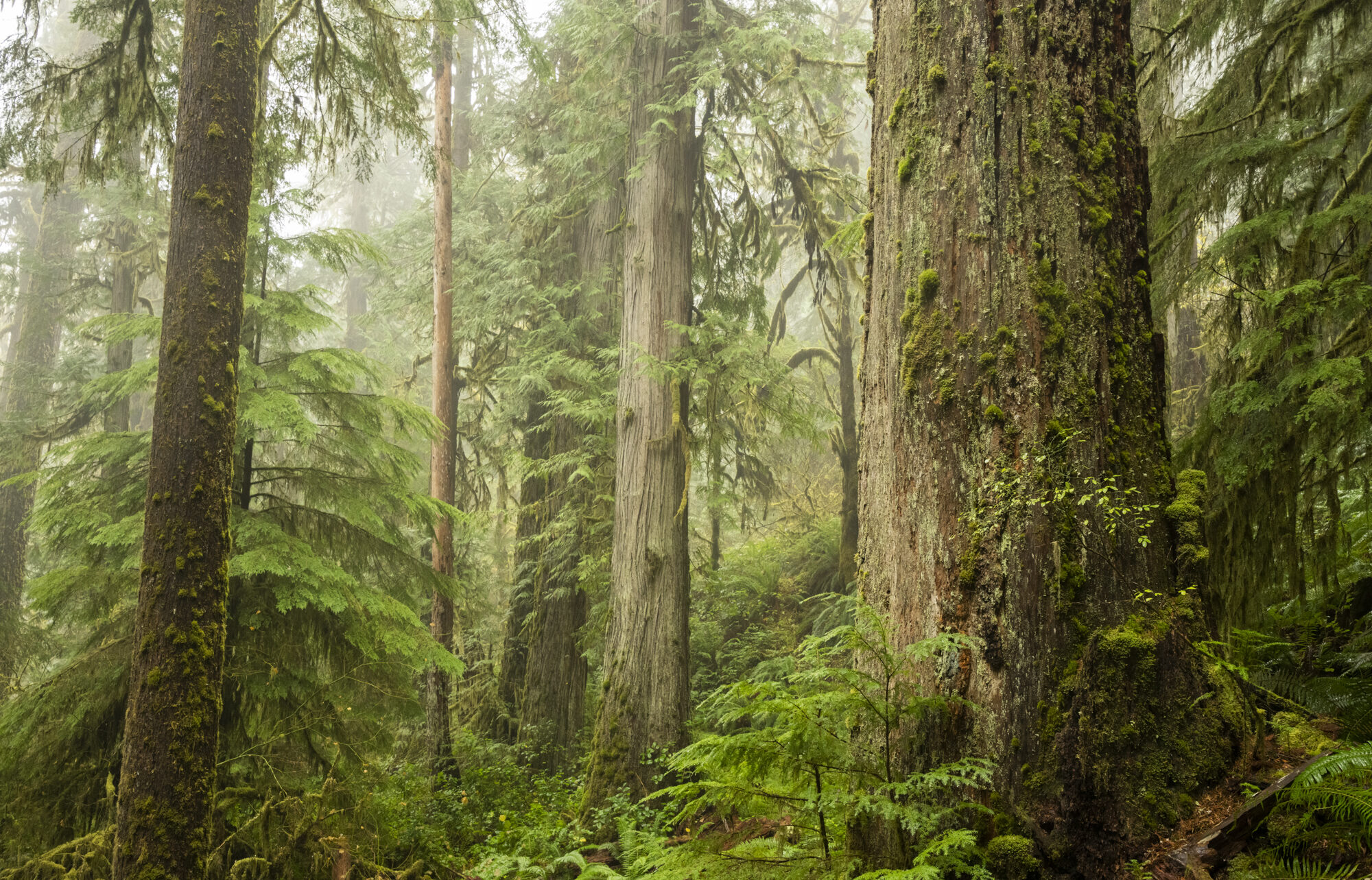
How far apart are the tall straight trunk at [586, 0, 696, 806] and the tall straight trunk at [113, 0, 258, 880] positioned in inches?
146

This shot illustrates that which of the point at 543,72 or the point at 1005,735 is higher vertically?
the point at 543,72

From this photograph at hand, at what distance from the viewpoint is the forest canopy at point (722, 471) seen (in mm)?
2342

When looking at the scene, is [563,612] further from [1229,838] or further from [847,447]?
[1229,838]

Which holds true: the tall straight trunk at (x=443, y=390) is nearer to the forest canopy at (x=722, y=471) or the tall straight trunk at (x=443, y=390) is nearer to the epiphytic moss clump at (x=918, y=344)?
the forest canopy at (x=722, y=471)

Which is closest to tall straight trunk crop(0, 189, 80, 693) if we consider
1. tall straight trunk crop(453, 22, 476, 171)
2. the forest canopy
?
the forest canopy

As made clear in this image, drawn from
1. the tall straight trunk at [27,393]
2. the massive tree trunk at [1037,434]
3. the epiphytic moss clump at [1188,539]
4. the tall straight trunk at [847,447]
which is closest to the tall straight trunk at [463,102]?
the tall straight trunk at [27,393]

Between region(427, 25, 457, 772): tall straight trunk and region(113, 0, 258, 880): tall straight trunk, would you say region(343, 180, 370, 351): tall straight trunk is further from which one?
region(113, 0, 258, 880): tall straight trunk

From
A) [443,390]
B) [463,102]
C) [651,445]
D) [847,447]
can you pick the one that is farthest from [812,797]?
[463,102]

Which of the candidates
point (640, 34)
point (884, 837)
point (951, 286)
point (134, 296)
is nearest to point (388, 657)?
point (884, 837)

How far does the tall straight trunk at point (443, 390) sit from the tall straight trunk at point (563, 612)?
1148 millimetres

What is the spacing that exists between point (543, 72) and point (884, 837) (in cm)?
798

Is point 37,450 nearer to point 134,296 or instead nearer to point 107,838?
point 134,296

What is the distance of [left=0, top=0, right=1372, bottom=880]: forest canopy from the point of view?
2342 mm

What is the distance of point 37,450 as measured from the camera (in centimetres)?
1291
